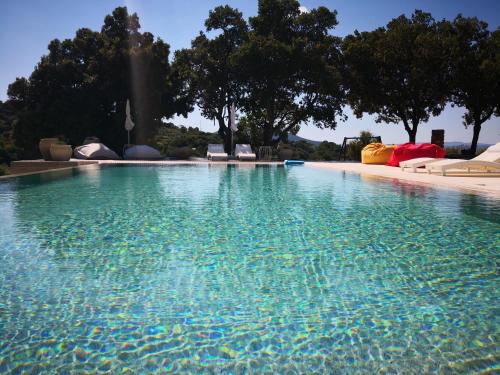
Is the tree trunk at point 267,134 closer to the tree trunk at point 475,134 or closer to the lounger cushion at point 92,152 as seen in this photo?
the lounger cushion at point 92,152

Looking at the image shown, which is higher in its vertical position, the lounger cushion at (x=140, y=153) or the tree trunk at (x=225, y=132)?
the tree trunk at (x=225, y=132)

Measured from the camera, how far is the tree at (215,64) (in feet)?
86.6

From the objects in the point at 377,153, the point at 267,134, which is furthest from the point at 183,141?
the point at 377,153

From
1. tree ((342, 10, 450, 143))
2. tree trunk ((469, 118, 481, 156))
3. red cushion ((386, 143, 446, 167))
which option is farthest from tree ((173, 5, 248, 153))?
tree trunk ((469, 118, 481, 156))

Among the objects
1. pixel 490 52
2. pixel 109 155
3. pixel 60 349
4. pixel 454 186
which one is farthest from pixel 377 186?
pixel 490 52

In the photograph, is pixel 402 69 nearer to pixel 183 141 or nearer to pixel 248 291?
pixel 183 141

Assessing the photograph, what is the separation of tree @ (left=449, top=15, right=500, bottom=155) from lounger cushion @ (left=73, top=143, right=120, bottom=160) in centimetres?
2099

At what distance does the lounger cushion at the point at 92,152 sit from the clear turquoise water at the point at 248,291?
1608 centimetres

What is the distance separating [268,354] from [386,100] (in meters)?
27.4

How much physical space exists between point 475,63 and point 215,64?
1586cm

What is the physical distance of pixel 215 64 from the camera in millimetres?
26375

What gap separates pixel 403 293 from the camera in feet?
11.1

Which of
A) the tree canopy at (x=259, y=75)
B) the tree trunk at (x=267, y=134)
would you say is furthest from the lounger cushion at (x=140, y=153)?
the tree trunk at (x=267, y=134)

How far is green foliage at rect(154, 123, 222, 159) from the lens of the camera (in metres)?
27.6
